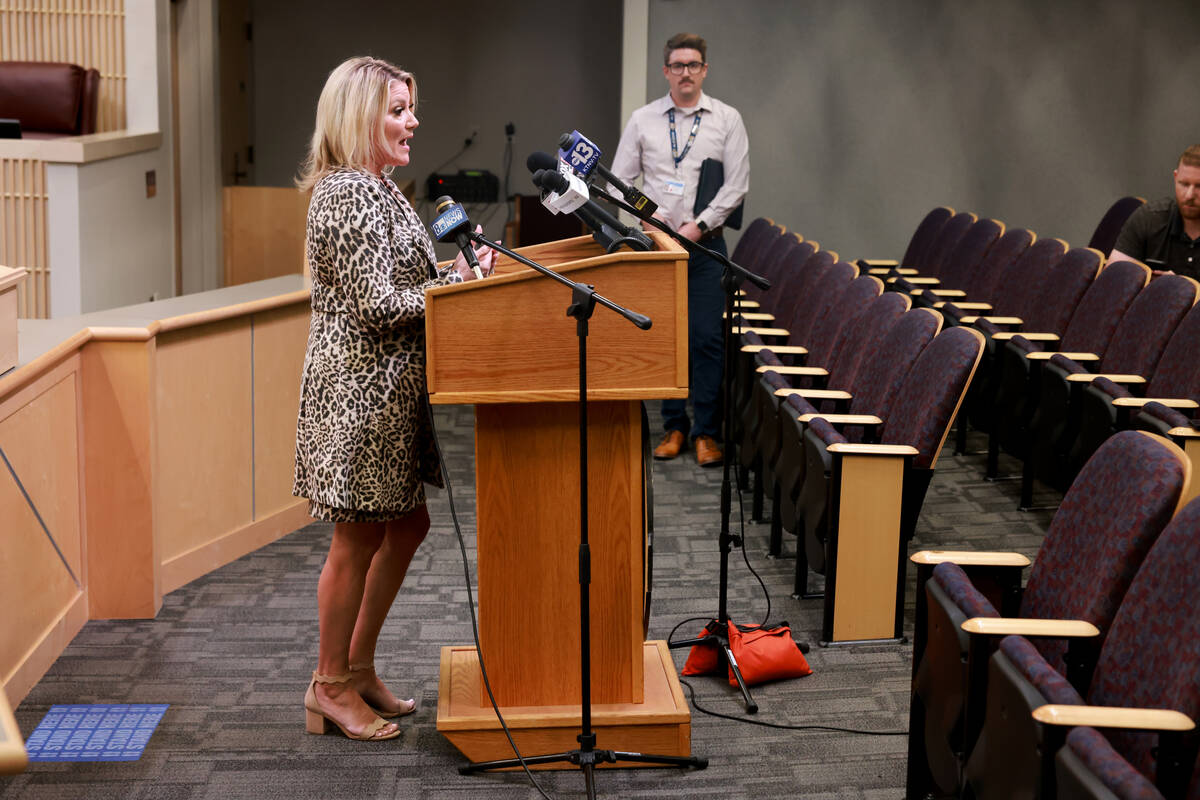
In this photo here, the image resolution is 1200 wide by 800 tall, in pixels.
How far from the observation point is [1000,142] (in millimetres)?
7598

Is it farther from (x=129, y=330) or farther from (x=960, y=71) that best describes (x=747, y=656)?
(x=960, y=71)

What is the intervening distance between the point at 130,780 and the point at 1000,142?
6.49 meters

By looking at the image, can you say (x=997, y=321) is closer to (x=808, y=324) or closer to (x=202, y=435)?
(x=808, y=324)

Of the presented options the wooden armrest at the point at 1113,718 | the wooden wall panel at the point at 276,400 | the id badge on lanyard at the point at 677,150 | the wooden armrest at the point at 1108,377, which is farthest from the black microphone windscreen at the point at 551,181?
the id badge on lanyard at the point at 677,150

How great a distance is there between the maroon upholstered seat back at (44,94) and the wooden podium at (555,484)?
14.8 ft

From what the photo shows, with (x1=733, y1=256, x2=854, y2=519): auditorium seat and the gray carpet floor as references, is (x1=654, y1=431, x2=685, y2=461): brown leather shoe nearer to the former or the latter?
(x1=733, y1=256, x2=854, y2=519): auditorium seat

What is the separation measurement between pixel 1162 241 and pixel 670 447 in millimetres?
2178

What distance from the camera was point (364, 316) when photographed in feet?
7.91

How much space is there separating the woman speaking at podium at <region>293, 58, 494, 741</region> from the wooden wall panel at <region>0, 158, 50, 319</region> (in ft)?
11.5

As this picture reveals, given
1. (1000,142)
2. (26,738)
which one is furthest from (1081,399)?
(1000,142)

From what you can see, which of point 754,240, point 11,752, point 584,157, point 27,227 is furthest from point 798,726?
point 27,227

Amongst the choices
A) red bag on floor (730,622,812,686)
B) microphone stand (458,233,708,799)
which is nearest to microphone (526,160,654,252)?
microphone stand (458,233,708,799)

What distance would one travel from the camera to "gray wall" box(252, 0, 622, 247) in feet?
31.0

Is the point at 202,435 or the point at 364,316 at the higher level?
the point at 364,316
